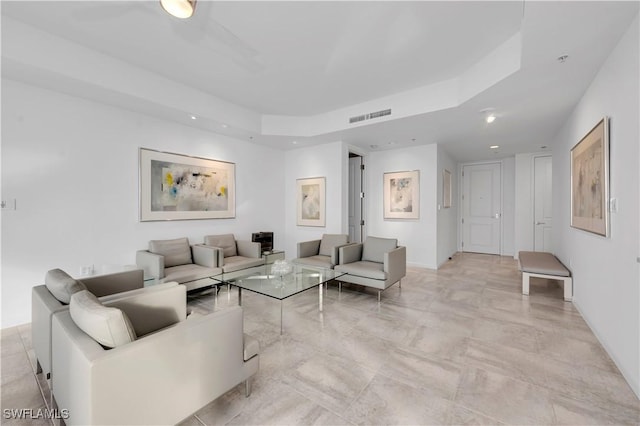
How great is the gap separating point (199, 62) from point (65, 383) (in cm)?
324

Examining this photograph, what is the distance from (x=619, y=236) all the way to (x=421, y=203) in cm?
366

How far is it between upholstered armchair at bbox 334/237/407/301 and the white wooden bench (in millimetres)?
1738

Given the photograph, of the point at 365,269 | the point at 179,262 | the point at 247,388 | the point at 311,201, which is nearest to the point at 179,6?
the point at 247,388

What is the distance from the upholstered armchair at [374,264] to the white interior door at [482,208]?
470 cm

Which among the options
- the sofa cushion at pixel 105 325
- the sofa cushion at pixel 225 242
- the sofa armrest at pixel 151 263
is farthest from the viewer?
the sofa cushion at pixel 225 242

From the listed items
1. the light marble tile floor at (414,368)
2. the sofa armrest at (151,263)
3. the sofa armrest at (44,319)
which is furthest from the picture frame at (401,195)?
the sofa armrest at (44,319)

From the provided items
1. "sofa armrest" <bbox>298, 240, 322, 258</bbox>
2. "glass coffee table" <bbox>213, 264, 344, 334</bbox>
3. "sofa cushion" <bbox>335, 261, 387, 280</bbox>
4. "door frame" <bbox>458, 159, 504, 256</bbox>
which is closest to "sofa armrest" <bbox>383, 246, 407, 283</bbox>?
"sofa cushion" <bbox>335, 261, 387, 280</bbox>

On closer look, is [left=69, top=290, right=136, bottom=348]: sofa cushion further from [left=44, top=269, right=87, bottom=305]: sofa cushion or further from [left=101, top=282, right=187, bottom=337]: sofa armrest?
[left=44, top=269, right=87, bottom=305]: sofa cushion

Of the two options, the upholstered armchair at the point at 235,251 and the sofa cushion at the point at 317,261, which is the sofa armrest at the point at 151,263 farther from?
the sofa cushion at the point at 317,261

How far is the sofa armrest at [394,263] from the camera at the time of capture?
3.68 meters

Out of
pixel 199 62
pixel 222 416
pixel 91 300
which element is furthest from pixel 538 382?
pixel 199 62

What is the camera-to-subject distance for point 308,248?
186 inches

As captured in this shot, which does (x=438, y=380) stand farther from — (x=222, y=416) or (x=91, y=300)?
(x=91, y=300)

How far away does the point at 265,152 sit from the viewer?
5816mm
